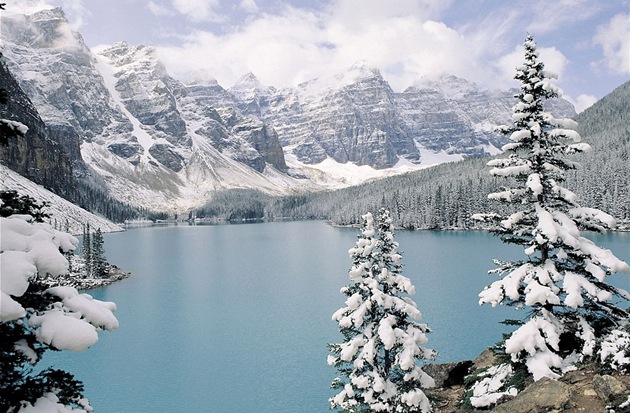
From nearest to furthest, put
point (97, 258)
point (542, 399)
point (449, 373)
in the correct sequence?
point (542, 399)
point (449, 373)
point (97, 258)

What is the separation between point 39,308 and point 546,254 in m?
15.5

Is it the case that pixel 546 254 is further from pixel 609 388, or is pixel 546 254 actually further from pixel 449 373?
pixel 449 373

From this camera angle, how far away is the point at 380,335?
17078 millimetres

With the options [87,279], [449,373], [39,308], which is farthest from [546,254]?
[87,279]

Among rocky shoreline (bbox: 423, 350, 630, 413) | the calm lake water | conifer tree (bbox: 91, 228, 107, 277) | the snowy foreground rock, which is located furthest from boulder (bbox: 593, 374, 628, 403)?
conifer tree (bbox: 91, 228, 107, 277)

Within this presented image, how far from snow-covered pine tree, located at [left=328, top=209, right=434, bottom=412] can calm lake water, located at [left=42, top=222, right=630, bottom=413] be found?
12075 mm

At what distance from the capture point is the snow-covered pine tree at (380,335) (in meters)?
17.1

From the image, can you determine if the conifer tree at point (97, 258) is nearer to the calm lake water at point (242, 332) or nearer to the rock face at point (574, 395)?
the calm lake water at point (242, 332)

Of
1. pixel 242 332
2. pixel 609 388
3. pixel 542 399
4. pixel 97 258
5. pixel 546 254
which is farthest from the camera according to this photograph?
pixel 97 258

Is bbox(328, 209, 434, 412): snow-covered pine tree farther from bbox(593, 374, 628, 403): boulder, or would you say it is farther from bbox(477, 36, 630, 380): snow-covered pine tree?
bbox(593, 374, 628, 403): boulder

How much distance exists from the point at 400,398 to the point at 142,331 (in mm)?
38493

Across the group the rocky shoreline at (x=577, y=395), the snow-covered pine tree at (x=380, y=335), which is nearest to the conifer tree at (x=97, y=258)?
the snow-covered pine tree at (x=380, y=335)

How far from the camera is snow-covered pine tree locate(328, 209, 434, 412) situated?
1706 cm

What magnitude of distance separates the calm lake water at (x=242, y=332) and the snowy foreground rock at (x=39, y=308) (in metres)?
24.1
